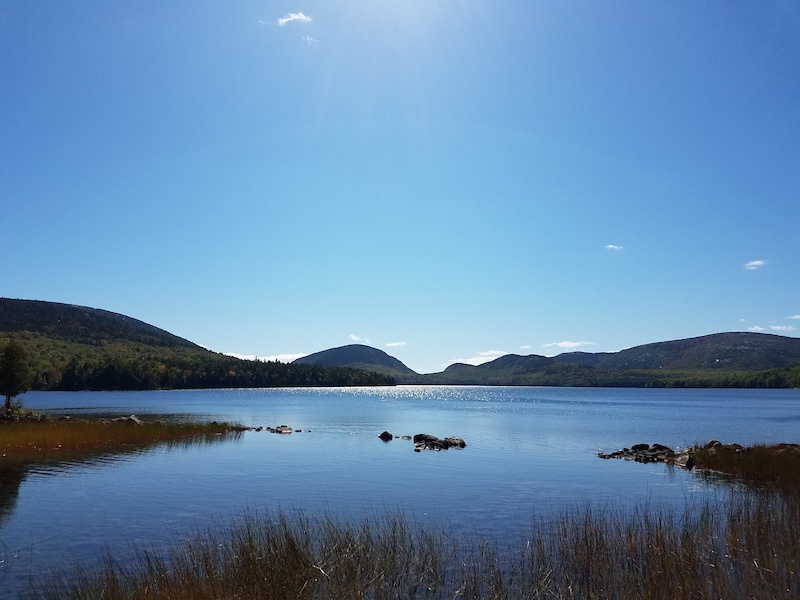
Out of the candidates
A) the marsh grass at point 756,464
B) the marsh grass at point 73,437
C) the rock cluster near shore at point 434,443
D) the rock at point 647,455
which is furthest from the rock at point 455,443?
the marsh grass at point 73,437

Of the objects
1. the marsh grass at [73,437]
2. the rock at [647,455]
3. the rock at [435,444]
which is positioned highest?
the marsh grass at [73,437]

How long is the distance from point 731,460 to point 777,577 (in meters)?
30.0

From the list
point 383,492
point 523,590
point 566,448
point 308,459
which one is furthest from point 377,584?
point 566,448

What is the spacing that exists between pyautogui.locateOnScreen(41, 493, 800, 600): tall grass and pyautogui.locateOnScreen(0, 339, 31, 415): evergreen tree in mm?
54779

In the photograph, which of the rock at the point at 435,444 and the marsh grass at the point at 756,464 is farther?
the rock at the point at 435,444

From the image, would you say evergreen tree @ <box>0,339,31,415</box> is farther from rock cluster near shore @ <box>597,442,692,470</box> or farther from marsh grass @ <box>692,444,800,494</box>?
marsh grass @ <box>692,444,800,494</box>

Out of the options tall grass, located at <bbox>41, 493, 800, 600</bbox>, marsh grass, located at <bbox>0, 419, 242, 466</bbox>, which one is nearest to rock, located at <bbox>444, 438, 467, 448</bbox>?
marsh grass, located at <bbox>0, 419, 242, 466</bbox>

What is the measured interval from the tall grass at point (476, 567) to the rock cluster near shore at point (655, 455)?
25682mm

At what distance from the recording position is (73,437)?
47.3 m

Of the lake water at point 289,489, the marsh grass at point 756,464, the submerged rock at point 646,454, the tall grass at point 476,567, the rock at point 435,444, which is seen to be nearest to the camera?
the tall grass at point 476,567

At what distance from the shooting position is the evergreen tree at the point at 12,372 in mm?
61906

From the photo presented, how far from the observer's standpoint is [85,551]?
19.3 metres

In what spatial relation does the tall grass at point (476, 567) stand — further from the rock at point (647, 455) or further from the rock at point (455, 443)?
the rock at point (455, 443)

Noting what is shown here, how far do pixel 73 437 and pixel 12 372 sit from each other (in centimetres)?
2102
